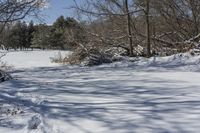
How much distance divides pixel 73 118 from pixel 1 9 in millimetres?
7112

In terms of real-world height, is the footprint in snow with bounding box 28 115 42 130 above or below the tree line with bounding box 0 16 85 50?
below

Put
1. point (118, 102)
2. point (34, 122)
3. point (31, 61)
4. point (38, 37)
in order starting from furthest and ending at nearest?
point (38, 37)
point (31, 61)
point (118, 102)
point (34, 122)

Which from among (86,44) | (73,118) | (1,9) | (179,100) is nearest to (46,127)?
(73,118)

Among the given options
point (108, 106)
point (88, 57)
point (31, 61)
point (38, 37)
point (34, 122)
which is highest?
point (38, 37)

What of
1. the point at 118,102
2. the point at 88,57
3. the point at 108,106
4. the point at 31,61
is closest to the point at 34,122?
the point at 108,106

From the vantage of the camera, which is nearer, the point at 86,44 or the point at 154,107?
the point at 154,107

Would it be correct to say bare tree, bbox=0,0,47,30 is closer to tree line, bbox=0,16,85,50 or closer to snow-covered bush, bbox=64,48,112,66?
snow-covered bush, bbox=64,48,112,66

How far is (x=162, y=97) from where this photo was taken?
24.0ft

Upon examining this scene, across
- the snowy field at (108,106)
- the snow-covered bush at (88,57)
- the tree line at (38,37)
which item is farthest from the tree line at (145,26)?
the tree line at (38,37)

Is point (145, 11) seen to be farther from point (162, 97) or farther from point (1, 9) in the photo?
point (162, 97)

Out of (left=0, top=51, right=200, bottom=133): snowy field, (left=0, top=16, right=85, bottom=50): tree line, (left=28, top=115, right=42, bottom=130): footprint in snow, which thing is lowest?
(left=28, top=115, right=42, bottom=130): footprint in snow

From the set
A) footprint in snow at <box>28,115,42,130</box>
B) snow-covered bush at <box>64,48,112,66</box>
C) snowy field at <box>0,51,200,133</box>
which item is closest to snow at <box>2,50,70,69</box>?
snow-covered bush at <box>64,48,112,66</box>

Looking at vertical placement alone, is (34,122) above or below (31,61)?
below

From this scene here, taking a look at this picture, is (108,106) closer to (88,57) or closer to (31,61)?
(88,57)
